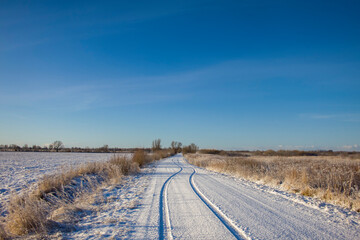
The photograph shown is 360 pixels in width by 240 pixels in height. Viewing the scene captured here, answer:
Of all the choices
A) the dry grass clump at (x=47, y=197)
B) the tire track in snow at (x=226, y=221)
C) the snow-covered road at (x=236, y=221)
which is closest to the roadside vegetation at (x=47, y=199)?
the dry grass clump at (x=47, y=197)

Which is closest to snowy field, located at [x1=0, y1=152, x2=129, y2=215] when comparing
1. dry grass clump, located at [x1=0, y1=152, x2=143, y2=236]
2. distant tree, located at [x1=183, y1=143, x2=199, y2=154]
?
dry grass clump, located at [x1=0, y1=152, x2=143, y2=236]

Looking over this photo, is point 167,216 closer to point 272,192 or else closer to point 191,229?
point 191,229

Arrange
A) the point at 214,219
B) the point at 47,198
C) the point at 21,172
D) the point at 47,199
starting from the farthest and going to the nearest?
the point at 21,172
the point at 47,199
the point at 47,198
the point at 214,219

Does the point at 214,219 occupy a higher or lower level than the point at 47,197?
higher

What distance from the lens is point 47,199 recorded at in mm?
8688

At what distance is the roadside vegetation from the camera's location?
4543 mm

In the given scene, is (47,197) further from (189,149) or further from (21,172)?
(189,149)

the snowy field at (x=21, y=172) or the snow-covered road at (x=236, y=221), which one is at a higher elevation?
the snow-covered road at (x=236, y=221)

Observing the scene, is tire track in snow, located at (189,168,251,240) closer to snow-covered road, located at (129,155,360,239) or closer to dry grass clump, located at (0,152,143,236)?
snow-covered road, located at (129,155,360,239)

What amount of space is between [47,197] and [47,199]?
0.26ft

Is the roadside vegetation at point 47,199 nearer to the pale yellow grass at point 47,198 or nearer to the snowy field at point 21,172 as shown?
the pale yellow grass at point 47,198

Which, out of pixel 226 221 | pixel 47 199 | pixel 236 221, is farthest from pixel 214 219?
pixel 47 199

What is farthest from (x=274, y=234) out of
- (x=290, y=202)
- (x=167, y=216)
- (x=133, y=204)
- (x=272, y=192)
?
(x=272, y=192)

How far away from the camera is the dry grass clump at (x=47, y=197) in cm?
456
